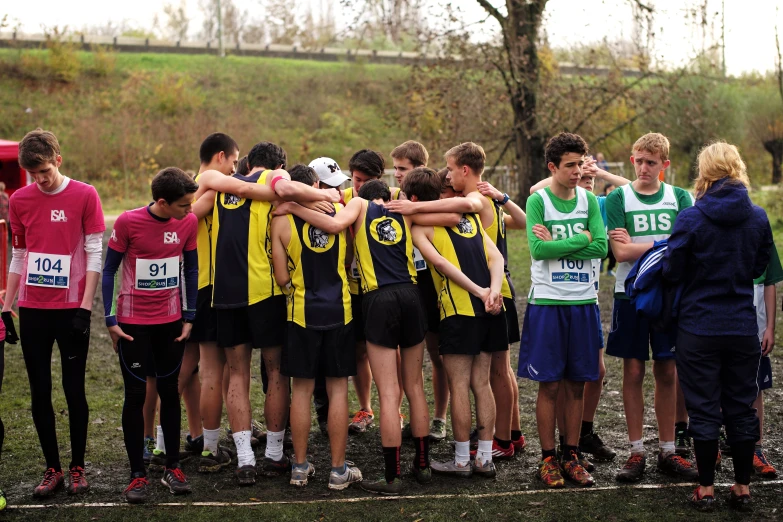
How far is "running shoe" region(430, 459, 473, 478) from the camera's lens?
4.98m

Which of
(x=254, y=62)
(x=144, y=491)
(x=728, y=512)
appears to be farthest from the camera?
(x=254, y=62)

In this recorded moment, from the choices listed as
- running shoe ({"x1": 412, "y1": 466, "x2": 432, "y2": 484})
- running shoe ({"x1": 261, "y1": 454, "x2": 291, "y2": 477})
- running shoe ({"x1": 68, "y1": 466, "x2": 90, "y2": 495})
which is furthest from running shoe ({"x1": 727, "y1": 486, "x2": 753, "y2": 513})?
running shoe ({"x1": 68, "y1": 466, "x2": 90, "y2": 495})

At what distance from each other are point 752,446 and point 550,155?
80.3 inches

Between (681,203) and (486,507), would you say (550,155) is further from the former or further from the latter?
(486,507)

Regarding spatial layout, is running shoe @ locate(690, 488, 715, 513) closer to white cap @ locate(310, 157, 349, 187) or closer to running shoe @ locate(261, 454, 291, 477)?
running shoe @ locate(261, 454, 291, 477)

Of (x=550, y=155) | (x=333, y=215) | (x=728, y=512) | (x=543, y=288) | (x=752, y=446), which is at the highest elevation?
(x=550, y=155)

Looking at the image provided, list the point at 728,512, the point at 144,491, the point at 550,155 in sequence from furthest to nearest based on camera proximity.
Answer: the point at 550,155 → the point at 144,491 → the point at 728,512

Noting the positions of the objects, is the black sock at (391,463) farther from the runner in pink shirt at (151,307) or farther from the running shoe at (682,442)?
the running shoe at (682,442)

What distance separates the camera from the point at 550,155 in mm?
4926

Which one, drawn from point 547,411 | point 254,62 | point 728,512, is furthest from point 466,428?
point 254,62

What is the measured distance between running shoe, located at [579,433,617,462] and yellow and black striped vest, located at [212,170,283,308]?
234cm

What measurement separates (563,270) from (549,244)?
0.20 m

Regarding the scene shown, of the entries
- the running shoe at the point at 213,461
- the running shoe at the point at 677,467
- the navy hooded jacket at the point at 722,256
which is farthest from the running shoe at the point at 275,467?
the navy hooded jacket at the point at 722,256

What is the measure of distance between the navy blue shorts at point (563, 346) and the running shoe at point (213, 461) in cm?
207
